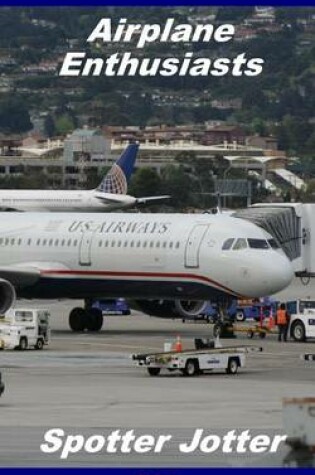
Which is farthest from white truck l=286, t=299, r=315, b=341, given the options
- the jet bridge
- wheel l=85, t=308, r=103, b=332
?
the jet bridge

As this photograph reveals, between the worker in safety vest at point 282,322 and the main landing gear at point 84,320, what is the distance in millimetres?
6470

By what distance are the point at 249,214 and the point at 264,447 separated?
45.5 metres

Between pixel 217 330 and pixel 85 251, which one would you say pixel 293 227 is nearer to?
pixel 85 251

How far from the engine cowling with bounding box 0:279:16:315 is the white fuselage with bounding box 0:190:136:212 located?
3129 inches

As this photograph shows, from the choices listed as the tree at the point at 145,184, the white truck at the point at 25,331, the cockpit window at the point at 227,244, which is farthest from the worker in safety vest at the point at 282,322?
the tree at the point at 145,184

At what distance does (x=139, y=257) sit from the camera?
2437 inches

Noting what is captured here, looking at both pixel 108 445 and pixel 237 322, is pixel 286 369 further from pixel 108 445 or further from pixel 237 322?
pixel 237 322

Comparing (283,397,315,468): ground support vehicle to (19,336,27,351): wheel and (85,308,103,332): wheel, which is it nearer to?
(19,336,27,351): wheel

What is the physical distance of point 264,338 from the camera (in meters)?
62.1

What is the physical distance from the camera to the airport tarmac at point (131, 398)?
31391mm

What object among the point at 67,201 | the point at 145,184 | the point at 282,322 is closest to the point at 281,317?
the point at 282,322

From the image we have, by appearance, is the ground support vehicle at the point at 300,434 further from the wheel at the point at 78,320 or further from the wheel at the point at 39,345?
the wheel at the point at 78,320

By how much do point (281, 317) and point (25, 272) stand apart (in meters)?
8.29

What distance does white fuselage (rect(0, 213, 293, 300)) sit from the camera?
60312 mm
